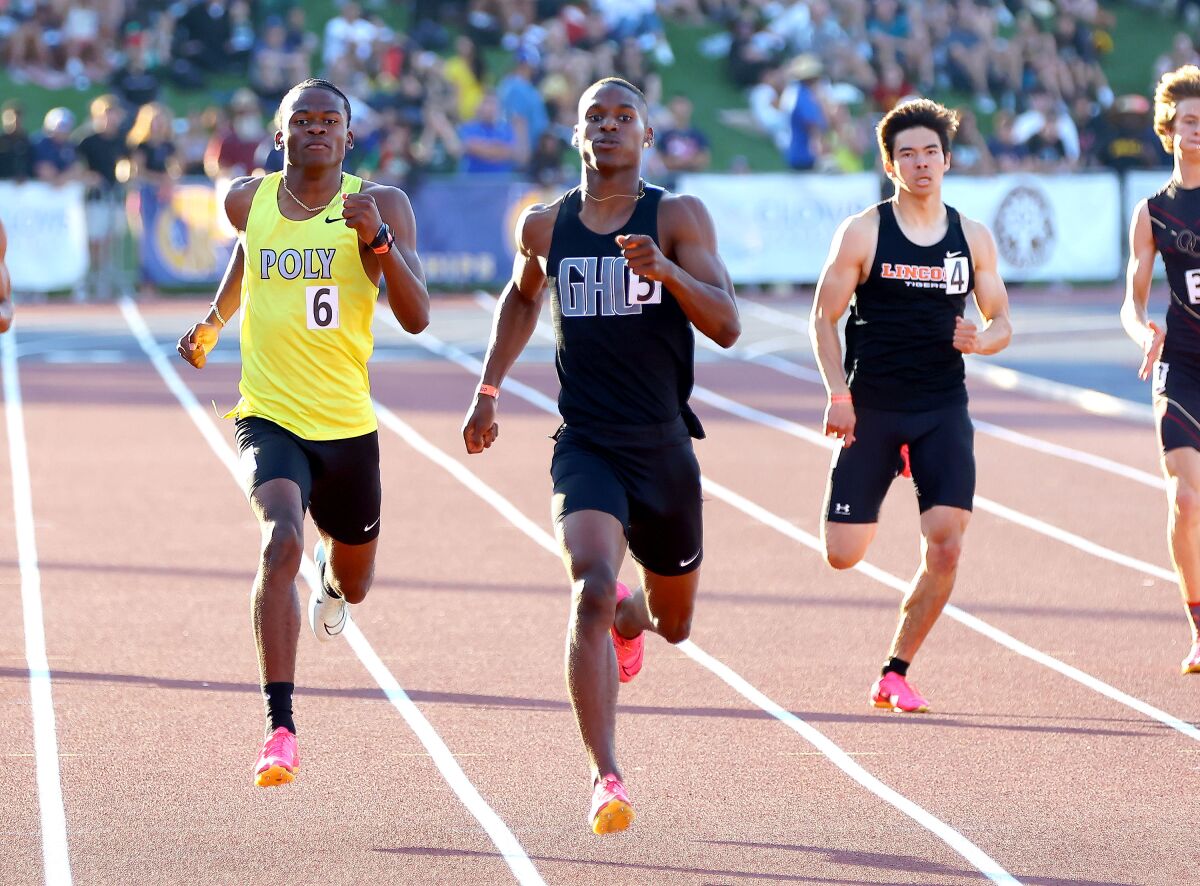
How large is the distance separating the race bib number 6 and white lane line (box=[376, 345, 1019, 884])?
2.10 metres

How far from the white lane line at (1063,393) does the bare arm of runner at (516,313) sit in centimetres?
990

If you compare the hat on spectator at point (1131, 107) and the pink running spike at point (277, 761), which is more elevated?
the hat on spectator at point (1131, 107)

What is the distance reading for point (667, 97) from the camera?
95.8ft

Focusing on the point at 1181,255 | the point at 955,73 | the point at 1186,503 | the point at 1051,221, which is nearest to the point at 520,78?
the point at 1051,221

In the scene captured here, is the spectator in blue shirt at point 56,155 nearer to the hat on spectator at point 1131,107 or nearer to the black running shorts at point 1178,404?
the hat on spectator at point 1131,107

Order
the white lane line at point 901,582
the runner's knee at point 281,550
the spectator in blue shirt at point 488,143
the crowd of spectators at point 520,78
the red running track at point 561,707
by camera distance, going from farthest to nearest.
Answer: the spectator in blue shirt at point 488,143, the crowd of spectators at point 520,78, the white lane line at point 901,582, the runner's knee at point 281,550, the red running track at point 561,707

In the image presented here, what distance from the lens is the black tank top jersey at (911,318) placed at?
277 inches

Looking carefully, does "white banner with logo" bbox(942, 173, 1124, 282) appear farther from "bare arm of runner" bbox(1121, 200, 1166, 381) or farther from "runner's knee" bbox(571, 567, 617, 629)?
"runner's knee" bbox(571, 567, 617, 629)

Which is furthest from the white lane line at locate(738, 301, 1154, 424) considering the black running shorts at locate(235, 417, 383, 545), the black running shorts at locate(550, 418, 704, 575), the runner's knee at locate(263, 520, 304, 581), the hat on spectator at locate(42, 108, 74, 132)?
the runner's knee at locate(263, 520, 304, 581)

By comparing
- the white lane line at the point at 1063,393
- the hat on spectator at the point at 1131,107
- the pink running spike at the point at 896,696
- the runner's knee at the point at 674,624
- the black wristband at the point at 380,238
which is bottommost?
the white lane line at the point at 1063,393

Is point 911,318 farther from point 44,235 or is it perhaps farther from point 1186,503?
point 44,235

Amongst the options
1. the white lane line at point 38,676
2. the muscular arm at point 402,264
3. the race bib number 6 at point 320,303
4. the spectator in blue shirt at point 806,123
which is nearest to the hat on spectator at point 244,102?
the spectator in blue shirt at point 806,123

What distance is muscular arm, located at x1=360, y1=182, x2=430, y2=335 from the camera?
6.05 m

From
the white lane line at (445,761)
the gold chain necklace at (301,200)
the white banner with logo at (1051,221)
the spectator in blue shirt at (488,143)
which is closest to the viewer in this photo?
the white lane line at (445,761)
